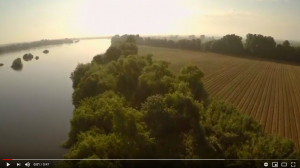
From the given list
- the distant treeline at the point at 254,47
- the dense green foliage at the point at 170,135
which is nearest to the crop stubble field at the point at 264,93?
the dense green foliage at the point at 170,135

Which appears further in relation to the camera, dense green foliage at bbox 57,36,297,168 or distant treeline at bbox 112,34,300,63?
distant treeline at bbox 112,34,300,63

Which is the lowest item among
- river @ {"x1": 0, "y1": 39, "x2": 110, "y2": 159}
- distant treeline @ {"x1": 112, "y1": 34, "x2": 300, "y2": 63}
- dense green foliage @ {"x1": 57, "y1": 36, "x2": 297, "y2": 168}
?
river @ {"x1": 0, "y1": 39, "x2": 110, "y2": 159}

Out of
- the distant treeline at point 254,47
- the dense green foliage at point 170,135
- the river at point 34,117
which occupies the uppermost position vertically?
the distant treeline at point 254,47

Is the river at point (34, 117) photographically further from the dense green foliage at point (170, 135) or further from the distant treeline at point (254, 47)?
the distant treeline at point (254, 47)

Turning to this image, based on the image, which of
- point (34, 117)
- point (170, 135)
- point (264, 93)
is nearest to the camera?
point (170, 135)

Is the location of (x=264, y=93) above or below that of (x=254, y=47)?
below

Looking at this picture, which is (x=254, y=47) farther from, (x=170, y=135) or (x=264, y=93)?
(x=170, y=135)

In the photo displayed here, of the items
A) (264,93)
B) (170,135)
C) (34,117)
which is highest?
(264,93)

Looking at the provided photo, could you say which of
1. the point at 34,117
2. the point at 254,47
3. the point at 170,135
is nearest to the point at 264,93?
the point at 170,135

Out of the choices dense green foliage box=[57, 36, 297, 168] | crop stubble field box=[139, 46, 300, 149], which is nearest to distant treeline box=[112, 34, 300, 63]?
crop stubble field box=[139, 46, 300, 149]

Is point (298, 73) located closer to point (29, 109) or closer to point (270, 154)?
point (270, 154)

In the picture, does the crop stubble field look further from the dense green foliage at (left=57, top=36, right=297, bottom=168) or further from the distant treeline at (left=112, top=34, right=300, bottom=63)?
the distant treeline at (left=112, top=34, right=300, bottom=63)

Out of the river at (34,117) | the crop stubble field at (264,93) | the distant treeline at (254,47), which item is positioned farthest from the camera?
the distant treeline at (254,47)

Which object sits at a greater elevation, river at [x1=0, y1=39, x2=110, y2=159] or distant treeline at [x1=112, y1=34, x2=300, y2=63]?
distant treeline at [x1=112, y1=34, x2=300, y2=63]
